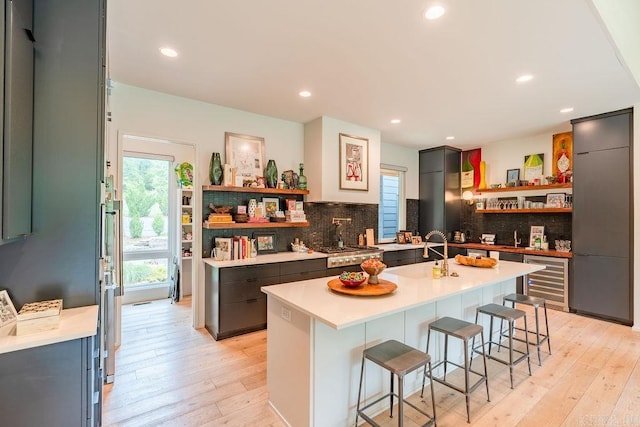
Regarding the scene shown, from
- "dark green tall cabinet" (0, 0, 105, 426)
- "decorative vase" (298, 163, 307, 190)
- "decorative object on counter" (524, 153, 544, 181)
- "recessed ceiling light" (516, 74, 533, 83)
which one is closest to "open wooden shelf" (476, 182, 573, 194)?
"decorative object on counter" (524, 153, 544, 181)

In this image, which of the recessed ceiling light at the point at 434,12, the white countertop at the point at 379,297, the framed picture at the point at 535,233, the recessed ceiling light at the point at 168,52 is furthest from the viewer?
the framed picture at the point at 535,233

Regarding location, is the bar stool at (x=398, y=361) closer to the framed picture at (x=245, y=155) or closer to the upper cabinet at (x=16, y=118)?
the upper cabinet at (x=16, y=118)

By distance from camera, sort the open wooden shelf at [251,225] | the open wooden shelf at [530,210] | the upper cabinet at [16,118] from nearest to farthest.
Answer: the upper cabinet at [16,118], the open wooden shelf at [251,225], the open wooden shelf at [530,210]

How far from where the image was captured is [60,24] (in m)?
1.57

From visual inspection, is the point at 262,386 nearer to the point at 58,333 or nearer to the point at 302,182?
the point at 58,333

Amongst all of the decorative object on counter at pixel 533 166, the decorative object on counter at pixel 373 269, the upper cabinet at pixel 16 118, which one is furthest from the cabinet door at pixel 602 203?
the upper cabinet at pixel 16 118

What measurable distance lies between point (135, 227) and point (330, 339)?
13.9ft

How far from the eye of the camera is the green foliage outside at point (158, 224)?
4.96m

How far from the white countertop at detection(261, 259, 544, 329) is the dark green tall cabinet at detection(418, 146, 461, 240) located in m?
2.81

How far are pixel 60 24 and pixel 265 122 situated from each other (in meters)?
2.67

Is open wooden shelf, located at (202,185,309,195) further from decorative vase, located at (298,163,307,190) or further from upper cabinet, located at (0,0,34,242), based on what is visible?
upper cabinet, located at (0,0,34,242)

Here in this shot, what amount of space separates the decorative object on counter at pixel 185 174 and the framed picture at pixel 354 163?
2.42 meters

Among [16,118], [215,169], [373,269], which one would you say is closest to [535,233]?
[373,269]

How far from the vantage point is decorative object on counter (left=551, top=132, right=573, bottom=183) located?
461 centimetres
